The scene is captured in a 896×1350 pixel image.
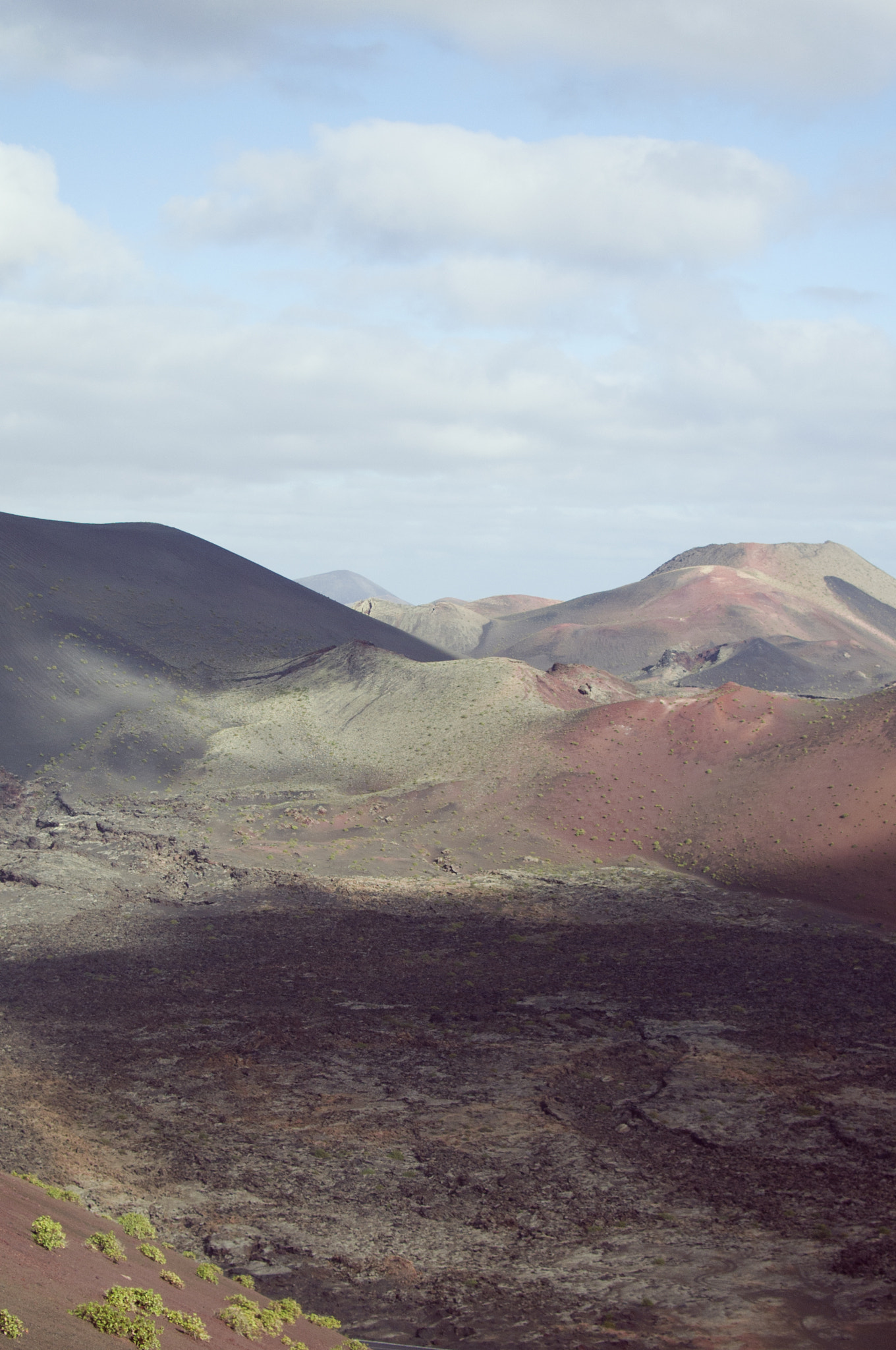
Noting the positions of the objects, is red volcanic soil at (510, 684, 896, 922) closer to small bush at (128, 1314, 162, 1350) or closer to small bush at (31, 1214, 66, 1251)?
small bush at (31, 1214, 66, 1251)

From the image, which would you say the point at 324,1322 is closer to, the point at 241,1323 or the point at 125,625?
the point at 241,1323

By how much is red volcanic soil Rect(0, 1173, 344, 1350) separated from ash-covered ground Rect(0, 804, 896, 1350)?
6.10 feet

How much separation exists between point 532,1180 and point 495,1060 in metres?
4.64

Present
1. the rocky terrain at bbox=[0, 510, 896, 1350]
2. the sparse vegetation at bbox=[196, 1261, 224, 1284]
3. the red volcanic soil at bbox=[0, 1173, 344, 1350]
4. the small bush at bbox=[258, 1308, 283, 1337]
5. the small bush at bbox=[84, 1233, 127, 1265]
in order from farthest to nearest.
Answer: the rocky terrain at bbox=[0, 510, 896, 1350], the sparse vegetation at bbox=[196, 1261, 224, 1284], the small bush at bbox=[258, 1308, 283, 1337], the small bush at bbox=[84, 1233, 127, 1265], the red volcanic soil at bbox=[0, 1173, 344, 1350]

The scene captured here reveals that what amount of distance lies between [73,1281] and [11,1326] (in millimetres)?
1870

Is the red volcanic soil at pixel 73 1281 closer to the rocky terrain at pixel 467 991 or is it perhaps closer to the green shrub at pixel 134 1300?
the green shrub at pixel 134 1300

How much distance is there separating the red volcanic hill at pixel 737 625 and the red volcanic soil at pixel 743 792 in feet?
186

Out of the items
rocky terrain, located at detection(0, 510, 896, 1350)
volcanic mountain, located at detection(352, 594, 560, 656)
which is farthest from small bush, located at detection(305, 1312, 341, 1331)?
volcanic mountain, located at detection(352, 594, 560, 656)

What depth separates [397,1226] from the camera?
1477 cm

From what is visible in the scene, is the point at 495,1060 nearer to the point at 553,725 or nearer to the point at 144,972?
the point at 144,972

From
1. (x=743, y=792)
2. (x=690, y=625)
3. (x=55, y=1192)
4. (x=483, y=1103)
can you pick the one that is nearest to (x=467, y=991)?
(x=483, y=1103)

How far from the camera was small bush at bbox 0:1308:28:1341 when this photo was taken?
7.62m

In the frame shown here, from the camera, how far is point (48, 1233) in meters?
9.88

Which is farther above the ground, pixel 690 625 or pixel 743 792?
pixel 690 625
